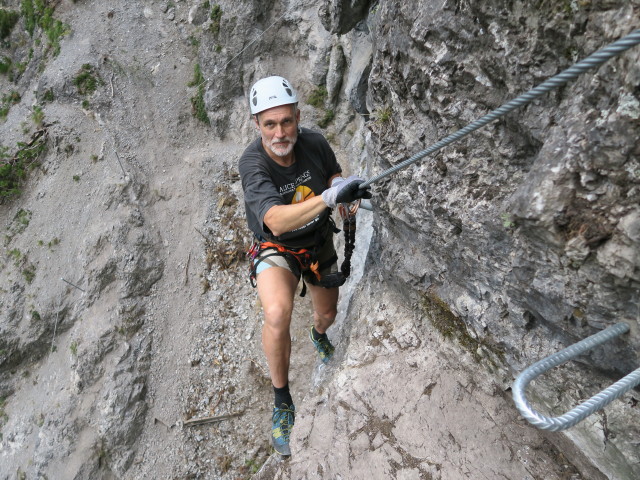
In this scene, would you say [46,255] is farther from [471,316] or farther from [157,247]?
[471,316]

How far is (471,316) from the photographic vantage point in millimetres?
3678

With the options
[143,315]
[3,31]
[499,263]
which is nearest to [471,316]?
[499,263]

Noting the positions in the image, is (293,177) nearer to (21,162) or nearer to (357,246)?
(357,246)

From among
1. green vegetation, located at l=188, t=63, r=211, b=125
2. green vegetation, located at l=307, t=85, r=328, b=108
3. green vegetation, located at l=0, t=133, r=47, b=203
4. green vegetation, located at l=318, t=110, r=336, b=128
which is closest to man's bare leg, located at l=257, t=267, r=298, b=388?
green vegetation, located at l=318, t=110, r=336, b=128

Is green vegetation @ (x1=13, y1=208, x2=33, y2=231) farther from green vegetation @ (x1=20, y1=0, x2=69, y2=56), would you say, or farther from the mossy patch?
the mossy patch

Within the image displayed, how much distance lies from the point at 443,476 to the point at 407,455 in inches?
13.0

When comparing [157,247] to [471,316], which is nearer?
[471,316]

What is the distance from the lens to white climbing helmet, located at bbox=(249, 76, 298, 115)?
436cm

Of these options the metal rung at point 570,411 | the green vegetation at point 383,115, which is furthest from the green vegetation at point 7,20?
the metal rung at point 570,411

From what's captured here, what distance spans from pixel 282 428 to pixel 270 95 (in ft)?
12.5

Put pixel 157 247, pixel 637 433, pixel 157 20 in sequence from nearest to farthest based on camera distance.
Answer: pixel 637 433 → pixel 157 247 → pixel 157 20

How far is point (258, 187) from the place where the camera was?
4.24 metres

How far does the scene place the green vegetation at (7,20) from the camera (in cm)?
1172

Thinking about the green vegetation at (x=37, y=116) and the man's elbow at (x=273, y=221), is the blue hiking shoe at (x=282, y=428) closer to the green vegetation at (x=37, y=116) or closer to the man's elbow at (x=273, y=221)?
the man's elbow at (x=273, y=221)
